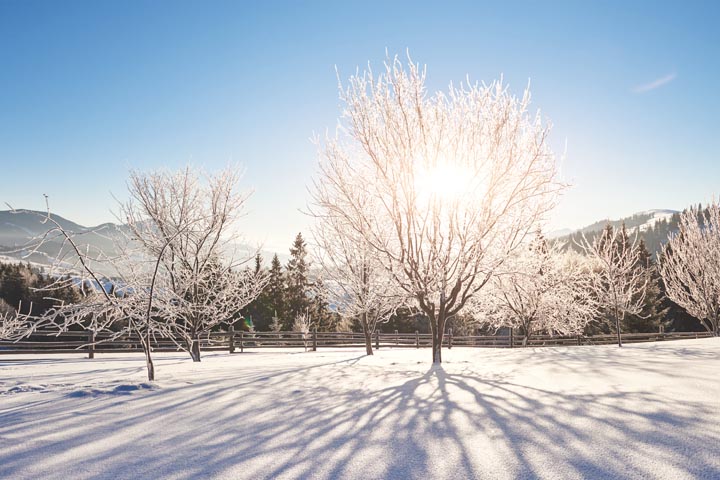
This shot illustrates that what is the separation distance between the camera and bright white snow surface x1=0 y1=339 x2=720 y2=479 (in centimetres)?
336

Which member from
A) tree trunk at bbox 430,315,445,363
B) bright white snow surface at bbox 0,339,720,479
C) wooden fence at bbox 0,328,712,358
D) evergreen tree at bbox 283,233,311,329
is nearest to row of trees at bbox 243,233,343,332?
evergreen tree at bbox 283,233,311,329

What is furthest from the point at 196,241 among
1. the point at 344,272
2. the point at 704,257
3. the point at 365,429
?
the point at 704,257

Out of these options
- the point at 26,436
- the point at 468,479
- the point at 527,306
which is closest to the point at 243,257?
the point at 26,436

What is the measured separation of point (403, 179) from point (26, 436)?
8124 mm

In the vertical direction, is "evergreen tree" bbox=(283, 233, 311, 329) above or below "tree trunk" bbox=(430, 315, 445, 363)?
above

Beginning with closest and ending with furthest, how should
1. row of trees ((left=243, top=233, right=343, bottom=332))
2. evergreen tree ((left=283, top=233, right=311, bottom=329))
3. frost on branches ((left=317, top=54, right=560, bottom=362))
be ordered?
frost on branches ((left=317, top=54, right=560, bottom=362))
row of trees ((left=243, top=233, right=343, bottom=332))
evergreen tree ((left=283, top=233, right=311, bottom=329))

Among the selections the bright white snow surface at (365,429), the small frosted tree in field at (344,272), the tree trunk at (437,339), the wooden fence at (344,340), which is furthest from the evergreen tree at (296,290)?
the bright white snow surface at (365,429)

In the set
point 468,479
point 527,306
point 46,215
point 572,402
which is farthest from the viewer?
point 527,306

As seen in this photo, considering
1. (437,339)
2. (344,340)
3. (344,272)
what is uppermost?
(344,272)

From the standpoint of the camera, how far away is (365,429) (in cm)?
436

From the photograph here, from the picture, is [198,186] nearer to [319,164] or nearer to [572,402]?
[319,164]

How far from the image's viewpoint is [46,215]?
21.0 ft

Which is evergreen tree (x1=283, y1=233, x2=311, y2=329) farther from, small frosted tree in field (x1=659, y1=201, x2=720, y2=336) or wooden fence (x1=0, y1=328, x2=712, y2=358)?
small frosted tree in field (x1=659, y1=201, x2=720, y2=336)

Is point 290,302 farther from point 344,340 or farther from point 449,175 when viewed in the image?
point 449,175
